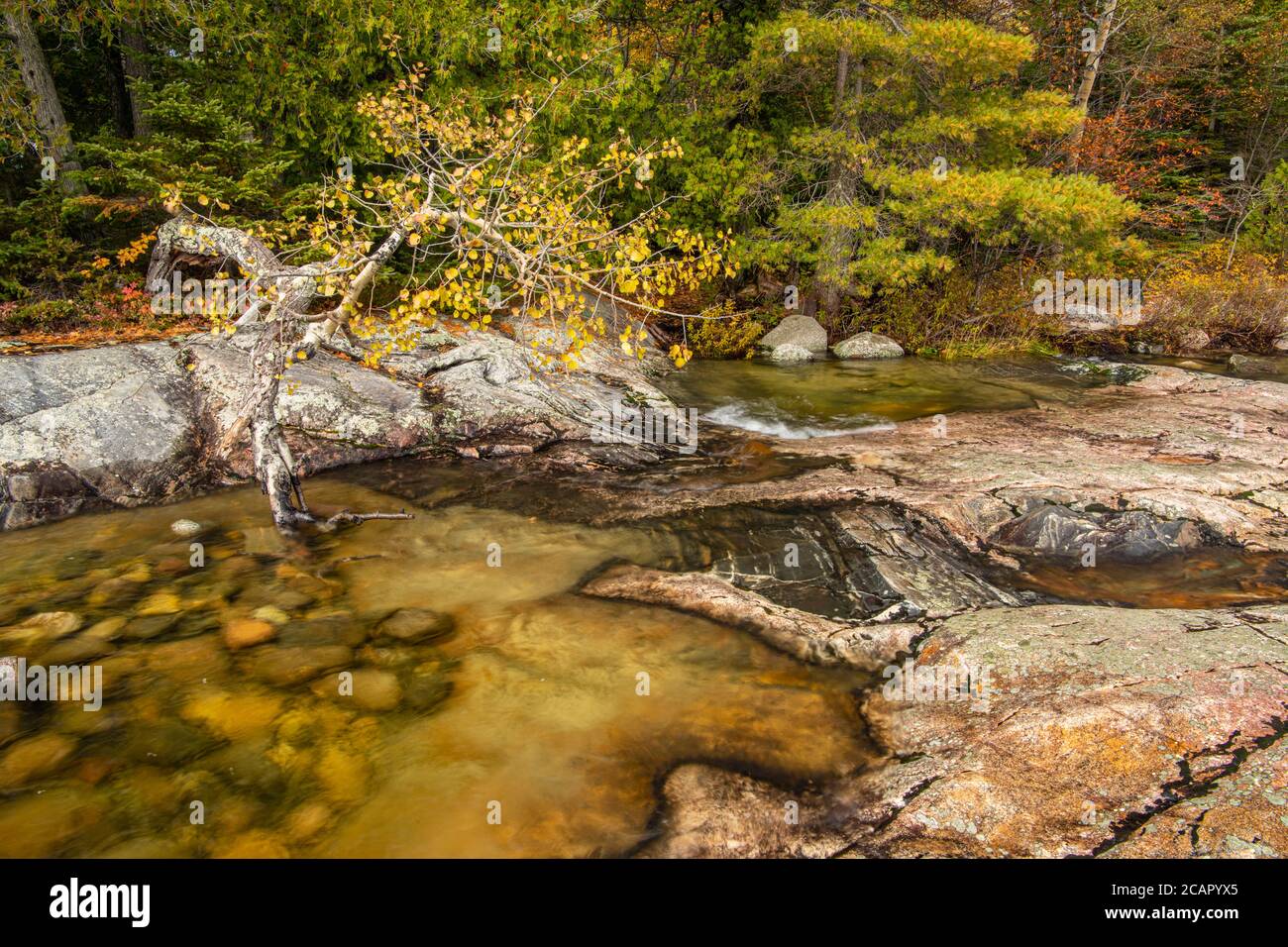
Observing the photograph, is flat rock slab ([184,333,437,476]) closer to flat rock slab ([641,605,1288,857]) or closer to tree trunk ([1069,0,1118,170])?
flat rock slab ([641,605,1288,857])

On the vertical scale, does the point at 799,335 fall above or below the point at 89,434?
above

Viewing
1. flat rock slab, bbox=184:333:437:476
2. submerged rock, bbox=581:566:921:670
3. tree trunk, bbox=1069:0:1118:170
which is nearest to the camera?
submerged rock, bbox=581:566:921:670

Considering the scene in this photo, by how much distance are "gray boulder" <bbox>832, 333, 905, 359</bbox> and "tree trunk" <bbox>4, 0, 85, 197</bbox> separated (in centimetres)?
1435

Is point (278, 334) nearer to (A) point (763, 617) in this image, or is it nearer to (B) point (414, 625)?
(B) point (414, 625)

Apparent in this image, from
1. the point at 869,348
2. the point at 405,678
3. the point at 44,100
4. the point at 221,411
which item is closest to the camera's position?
the point at 405,678

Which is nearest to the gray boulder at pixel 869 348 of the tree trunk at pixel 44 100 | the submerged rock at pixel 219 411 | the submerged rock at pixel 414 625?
the submerged rock at pixel 219 411

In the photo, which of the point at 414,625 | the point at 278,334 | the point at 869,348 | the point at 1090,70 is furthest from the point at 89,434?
the point at 1090,70

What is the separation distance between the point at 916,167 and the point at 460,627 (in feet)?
44.4

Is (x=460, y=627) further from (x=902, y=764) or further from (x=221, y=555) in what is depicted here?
(x=902, y=764)

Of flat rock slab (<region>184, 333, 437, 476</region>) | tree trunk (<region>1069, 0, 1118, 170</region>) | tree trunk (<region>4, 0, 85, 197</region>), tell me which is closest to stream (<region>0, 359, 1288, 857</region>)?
flat rock slab (<region>184, 333, 437, 476</region>)

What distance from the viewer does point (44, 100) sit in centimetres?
1085

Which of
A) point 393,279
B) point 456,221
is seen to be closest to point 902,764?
point 456,221

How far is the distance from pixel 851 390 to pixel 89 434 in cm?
1122

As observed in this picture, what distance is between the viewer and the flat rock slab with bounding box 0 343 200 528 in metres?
7.25
